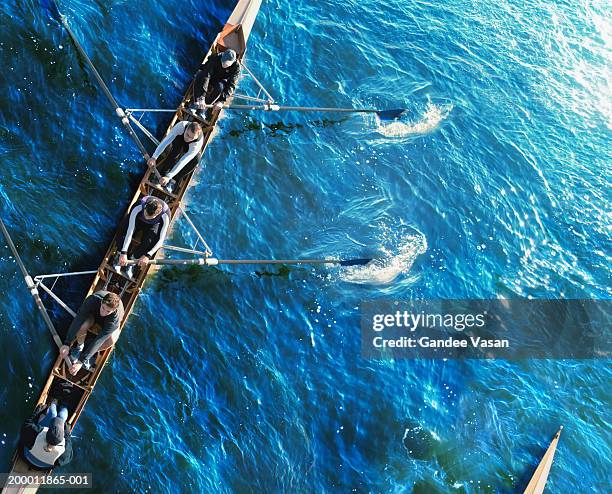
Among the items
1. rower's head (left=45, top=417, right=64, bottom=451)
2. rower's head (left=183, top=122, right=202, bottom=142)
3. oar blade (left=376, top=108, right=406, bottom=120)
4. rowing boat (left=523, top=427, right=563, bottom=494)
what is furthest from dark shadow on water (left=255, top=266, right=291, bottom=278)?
rowing boat (left=523, top=427, right=563, bottom=494)

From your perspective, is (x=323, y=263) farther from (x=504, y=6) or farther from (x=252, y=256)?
(x=504, y=6)

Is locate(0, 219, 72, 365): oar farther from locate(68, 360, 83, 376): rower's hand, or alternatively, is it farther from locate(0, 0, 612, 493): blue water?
locate(0, 0, 612, 493): blue water

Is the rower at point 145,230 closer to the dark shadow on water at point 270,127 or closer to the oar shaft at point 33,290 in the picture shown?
the oar shaft at point 33,290

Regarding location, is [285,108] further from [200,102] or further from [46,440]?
[46,440]

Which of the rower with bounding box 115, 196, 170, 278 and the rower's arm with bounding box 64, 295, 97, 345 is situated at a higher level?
the rower with bounding box 115, 196, 170, 278

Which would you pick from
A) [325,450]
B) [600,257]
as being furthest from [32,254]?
[600,257]

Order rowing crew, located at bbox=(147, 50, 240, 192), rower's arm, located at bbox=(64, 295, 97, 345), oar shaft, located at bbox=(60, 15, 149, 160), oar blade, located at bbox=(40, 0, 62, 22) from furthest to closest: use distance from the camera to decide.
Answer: oar blade, located at bbox=(40, 0, 62, 22)
rowing crew, located at bbox=(147, 50, 240, 192)
oar shaft, located at bbox=(60, 15, 149, 160)
rower's arm, located at bbox=(64, 295, 97, 345)
